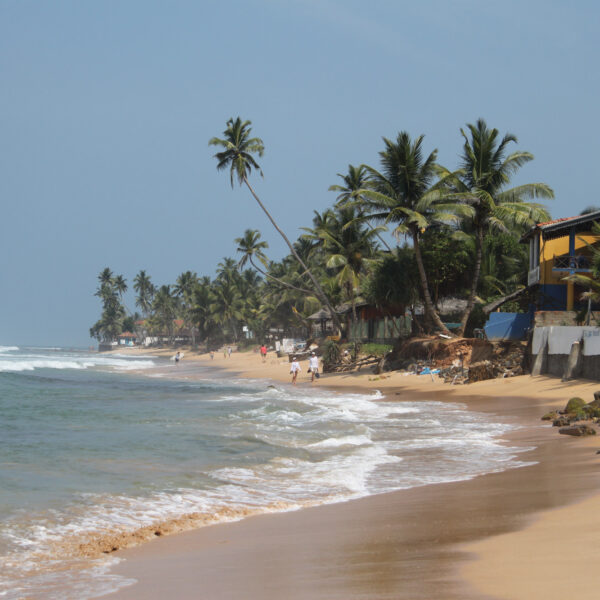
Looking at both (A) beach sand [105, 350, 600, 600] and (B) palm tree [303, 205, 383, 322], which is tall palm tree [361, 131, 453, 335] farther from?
(A) beach sand [105, 350, 600, 600]

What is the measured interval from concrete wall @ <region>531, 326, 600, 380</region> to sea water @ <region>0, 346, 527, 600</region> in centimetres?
356

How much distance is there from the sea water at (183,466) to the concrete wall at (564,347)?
3.56 m

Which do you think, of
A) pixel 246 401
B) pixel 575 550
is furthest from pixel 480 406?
pixel 575 550

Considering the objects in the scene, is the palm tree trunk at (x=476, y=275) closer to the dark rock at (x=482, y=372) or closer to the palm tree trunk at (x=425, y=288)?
the palm tree trunk at (x=425, y=288)

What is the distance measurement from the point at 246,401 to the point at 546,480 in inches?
589

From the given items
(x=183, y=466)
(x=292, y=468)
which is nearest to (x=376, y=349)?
(x=292, y=468)

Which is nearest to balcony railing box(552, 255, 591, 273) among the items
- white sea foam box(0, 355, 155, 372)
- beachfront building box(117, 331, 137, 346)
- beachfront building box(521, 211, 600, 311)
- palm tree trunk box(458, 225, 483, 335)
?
beachfront building box(521, 211, 600, 311)

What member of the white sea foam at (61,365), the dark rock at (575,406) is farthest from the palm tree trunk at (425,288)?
the white sea foam at (61,365)

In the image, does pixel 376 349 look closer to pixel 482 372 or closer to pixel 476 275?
pixel 476 275

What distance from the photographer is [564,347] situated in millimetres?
19047

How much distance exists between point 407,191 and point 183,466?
2152 centimetres

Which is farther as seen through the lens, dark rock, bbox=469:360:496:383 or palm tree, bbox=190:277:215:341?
palm tree, bbox=190:277:215:341

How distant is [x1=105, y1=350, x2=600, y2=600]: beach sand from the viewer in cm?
380

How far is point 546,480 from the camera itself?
7219mm
